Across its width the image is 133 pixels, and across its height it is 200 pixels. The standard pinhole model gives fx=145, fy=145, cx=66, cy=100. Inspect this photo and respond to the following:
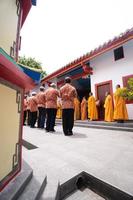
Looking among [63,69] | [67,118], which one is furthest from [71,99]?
[63,69]

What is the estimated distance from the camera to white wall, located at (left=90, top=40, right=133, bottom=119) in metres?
7.11

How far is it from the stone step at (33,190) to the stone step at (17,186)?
0.05 m

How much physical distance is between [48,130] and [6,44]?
4.29m

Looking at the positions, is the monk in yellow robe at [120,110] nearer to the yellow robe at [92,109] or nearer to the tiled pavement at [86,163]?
the yellow robe at [92,109]

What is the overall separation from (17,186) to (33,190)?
18 centimetres

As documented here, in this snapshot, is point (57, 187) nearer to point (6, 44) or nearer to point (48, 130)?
point (6, 44)

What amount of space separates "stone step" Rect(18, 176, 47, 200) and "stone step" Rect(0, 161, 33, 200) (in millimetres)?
45

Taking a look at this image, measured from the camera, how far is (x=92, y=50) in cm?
771

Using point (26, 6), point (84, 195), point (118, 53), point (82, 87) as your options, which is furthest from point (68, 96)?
point (82, 87)

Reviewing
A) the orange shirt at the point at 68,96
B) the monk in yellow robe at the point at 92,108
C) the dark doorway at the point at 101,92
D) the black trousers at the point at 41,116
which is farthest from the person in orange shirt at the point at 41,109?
the dark doorway at the point at 101,92

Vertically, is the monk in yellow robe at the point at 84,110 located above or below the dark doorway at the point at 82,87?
below

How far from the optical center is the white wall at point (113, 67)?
7.11 meters

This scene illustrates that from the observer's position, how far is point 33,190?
1595 mm

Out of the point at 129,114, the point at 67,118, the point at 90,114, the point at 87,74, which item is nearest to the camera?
the point at 67,118
